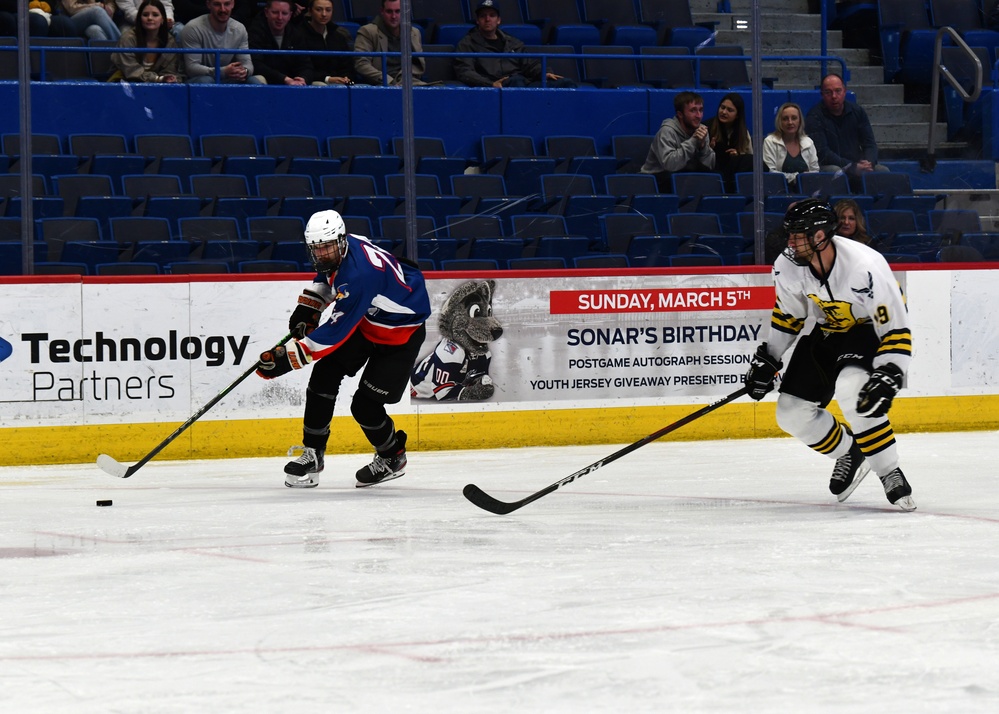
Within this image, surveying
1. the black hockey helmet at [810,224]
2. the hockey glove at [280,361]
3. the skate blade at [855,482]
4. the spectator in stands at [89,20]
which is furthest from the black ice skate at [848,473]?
the spectator in stands at [89,20]

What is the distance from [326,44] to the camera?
8.84m

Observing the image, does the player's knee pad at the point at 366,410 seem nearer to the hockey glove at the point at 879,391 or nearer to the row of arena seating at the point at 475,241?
the row of arena seating at the point at 475,241

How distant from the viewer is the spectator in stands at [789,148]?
26.9ft

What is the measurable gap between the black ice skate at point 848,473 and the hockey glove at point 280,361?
83.4 inches

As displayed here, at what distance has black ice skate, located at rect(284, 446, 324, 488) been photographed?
6.09m

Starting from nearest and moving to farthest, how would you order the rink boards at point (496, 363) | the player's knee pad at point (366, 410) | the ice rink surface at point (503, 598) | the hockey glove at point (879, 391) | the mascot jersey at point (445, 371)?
the ice rink surface at point (503, 598) → the hockey glove at point (879, 391) → the player's knee pad at point (366, 410) → the rink boards at point (496, 363) → the mascot jersey at point (445, 371)

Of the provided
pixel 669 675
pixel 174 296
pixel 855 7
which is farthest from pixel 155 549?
pixel 855 7

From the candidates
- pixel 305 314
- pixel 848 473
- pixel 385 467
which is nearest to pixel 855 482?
pixel 848 473

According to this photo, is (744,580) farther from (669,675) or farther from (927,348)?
(927,348)

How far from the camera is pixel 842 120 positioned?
8453 millimetres

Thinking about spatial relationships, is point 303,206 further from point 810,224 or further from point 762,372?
point 810,224

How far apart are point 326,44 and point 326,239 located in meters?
3.40

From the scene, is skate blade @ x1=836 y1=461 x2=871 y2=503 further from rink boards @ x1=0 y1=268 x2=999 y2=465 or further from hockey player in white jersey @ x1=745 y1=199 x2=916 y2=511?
rink boards @ x1=0 y1=268 x2=999 y2=465

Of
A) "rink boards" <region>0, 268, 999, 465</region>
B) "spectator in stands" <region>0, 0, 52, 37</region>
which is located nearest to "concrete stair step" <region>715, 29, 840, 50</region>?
"rink boards" <region>0, 268, 999, 465</region>
